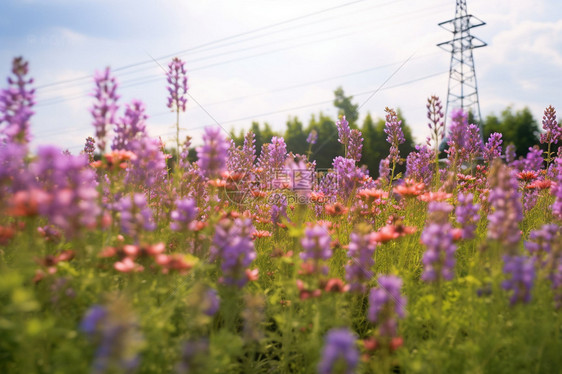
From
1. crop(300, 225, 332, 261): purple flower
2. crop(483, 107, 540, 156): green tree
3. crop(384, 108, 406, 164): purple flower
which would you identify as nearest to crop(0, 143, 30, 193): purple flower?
crop(300, 225, 332, 261): purple flower

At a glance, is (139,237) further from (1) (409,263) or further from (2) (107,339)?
(1) (409,263)

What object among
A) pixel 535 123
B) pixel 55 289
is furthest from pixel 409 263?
pixel 535 123

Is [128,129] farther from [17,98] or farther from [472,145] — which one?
[472,145]

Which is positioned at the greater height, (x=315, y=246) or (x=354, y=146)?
(x=354, y=146)

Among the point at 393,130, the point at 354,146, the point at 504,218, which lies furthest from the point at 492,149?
the point at 504,218

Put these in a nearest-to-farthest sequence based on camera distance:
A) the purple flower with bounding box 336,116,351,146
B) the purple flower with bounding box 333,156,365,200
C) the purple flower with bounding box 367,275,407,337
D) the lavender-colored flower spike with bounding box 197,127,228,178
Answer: the purple flower with bounding box 367,275,407,337 < the lavender-colored flower spike with bounding box 197,127,228,178 < the purple flower with bounding box 333,156,365,200 < the purple flower with bounding box 336,116,351,146

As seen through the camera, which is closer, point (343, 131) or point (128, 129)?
point (128, 129)

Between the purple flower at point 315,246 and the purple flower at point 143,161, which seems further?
the purple flower at point 143,161

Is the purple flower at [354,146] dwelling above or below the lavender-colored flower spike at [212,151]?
above

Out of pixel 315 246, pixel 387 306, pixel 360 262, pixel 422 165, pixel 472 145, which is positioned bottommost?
pixel 387 306

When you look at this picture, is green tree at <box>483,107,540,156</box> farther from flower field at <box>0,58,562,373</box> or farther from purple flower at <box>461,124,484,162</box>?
flower field at <box>0,58,562,373</box>

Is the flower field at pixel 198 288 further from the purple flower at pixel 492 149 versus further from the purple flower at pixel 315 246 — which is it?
the purple flower at pixel 492 149

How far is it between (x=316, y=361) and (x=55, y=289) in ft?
4.68

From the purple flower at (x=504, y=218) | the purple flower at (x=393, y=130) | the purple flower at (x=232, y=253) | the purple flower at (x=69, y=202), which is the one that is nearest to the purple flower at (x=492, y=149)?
the purple flower at (x=393, y=130)
